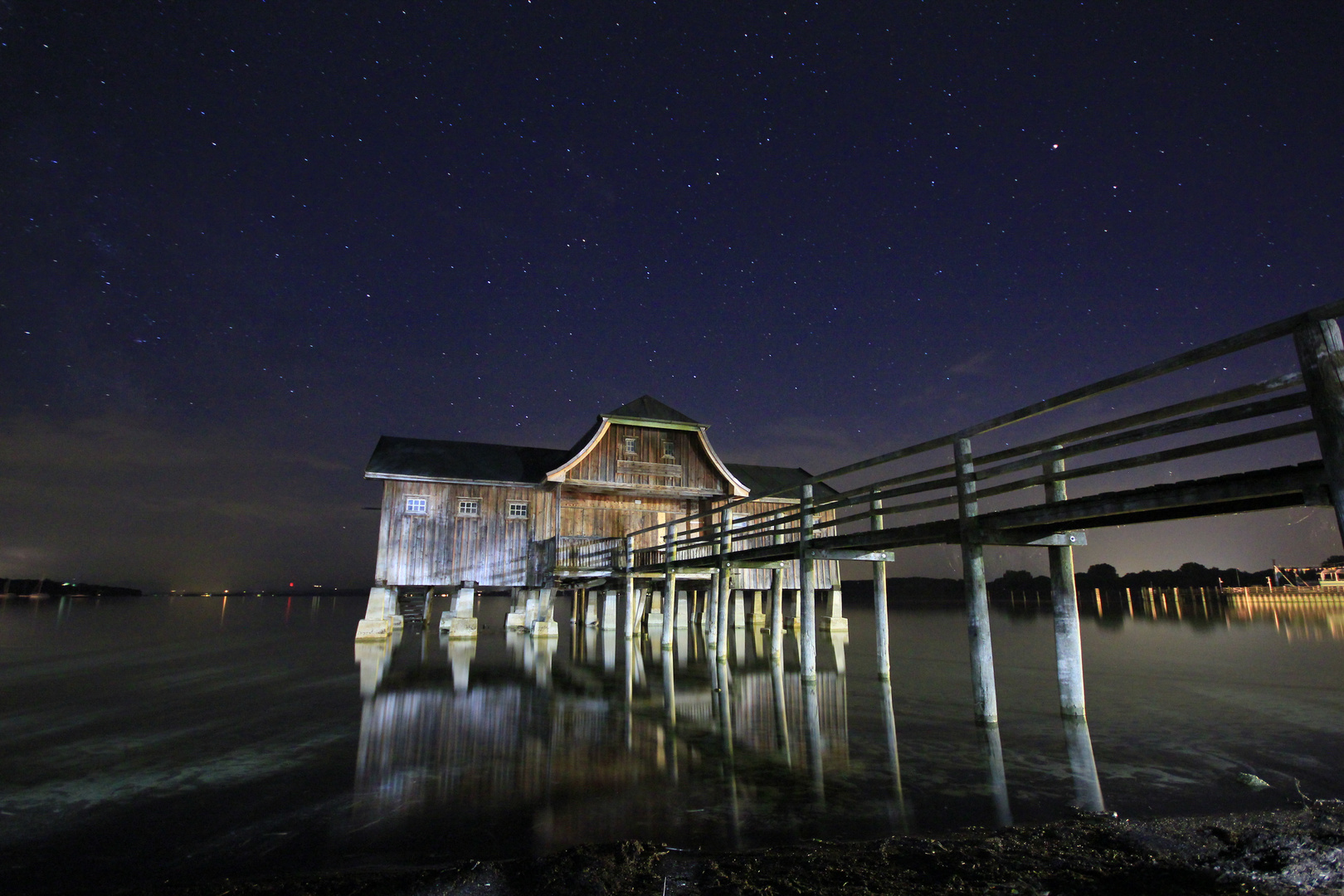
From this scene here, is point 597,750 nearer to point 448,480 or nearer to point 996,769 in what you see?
point 996,769

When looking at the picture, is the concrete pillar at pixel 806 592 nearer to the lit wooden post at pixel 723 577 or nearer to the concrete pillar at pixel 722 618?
the lit wooden post at pixel 723 577

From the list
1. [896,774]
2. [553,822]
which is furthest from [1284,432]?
[553,822]

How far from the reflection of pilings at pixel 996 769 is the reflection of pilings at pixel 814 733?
1.39 metres

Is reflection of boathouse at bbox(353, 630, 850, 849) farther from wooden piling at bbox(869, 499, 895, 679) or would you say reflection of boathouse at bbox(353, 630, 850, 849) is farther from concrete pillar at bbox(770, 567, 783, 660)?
concrete pillar at bbox(770, 567, 783, 660)

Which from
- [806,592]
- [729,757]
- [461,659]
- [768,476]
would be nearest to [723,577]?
[806,592]

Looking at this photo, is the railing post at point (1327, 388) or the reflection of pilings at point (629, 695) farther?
the reflection of pilings at point (629, 695)

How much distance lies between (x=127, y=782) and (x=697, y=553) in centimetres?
2278

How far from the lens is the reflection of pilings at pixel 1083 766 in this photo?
5.64m

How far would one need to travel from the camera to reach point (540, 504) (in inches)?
1105

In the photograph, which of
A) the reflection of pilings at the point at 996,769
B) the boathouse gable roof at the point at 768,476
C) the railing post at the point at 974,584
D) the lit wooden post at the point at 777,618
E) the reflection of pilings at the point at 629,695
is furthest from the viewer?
the boathouse gable roof at the point at 768,476

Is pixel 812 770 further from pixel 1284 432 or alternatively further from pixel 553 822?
pixel 1284 432

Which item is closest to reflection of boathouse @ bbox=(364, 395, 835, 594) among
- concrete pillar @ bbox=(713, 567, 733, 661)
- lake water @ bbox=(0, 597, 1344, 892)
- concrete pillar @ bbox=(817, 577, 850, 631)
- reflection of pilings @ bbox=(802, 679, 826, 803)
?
concrete pillar @ bbox=(817, 577, 850, 631)

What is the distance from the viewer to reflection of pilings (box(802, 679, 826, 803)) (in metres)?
6.17

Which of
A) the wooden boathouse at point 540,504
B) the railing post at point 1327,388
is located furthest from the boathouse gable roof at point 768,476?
the railing post at point 1327,388
